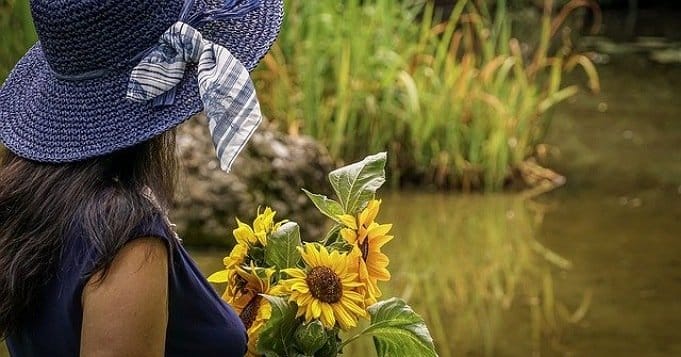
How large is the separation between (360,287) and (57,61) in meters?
0.53

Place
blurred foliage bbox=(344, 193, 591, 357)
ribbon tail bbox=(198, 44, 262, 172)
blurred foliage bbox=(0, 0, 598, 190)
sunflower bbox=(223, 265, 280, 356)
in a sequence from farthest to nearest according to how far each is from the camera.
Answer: blurred foliage bbox=(0, 0, 598, 190) → blurred foliage bbox=(344, 193, 591, 357) → sunflower bbox=(223, 265, 280, 356) → ribbon tail bbox=(198, 44, 262, 172)

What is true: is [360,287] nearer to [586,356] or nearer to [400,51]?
[586,356]

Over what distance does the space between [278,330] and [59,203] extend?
0.39 metres

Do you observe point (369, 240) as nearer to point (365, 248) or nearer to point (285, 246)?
point (365, 248)

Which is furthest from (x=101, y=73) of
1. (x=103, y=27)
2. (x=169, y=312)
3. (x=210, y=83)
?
(x=169, y=312)

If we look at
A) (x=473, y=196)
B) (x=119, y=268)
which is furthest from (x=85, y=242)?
(x=473, y=196)

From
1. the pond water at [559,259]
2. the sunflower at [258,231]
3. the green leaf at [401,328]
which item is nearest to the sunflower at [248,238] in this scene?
the sunflower at [258,231]

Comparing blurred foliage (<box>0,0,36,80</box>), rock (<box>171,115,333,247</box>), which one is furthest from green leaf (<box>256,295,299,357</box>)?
blurred foliage (<box>0,0,36,80</box>)

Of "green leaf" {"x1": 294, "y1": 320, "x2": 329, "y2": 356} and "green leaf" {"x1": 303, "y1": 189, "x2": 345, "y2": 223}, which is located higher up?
"green leaf" {"x1": 303, "y1": 189, "x2": 345, "y2": 223}

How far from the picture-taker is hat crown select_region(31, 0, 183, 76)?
6.23 feet

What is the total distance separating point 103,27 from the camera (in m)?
1.91

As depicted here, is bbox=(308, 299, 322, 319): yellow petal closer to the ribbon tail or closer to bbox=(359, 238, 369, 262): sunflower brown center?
bbox=(359, 238, 369, 262): sunflower brown center

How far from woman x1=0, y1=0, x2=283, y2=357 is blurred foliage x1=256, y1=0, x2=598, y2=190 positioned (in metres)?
4.96

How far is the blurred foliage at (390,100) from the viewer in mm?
7043
